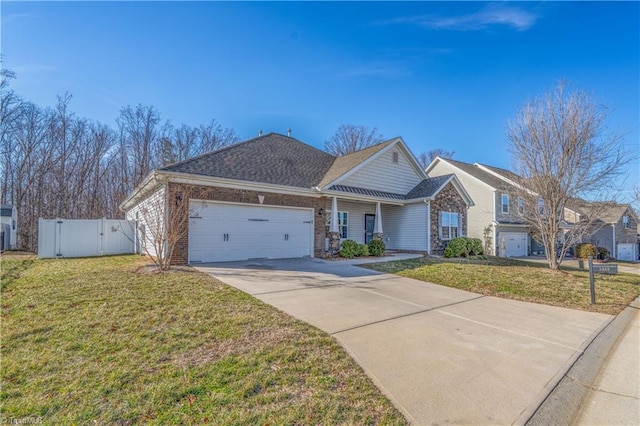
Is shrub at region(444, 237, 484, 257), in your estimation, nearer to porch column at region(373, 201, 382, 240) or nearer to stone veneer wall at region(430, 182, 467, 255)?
stone veneer wall at region(430, 182, 467, 255)

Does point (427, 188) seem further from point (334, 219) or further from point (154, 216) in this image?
point (154, 216)

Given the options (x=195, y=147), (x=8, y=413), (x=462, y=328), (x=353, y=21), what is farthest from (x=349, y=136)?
(x=8, y=413)

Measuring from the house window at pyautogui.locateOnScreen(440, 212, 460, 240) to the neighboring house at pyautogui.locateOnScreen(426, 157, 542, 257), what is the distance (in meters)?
6.01

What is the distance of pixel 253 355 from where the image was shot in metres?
3.39

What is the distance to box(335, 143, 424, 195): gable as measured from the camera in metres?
15.0

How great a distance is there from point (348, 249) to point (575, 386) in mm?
10276

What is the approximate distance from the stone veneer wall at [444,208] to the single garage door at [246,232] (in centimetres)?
677

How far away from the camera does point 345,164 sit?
15766 mm

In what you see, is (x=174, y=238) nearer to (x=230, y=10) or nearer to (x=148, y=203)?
(x=148, y=203)

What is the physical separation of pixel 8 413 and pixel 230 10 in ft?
33.8

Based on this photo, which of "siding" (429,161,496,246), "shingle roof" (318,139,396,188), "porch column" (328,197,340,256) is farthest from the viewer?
"siding" (429,161,496,246)

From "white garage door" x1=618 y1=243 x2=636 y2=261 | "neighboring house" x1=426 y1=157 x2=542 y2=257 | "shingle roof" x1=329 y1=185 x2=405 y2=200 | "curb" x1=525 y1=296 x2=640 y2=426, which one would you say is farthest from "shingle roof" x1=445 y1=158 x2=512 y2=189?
"curb" x1=525 y1=296 x2=640 y2=426

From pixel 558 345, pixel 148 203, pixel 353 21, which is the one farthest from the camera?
pixel 148 203

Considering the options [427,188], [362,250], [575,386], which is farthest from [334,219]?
[575,386]
